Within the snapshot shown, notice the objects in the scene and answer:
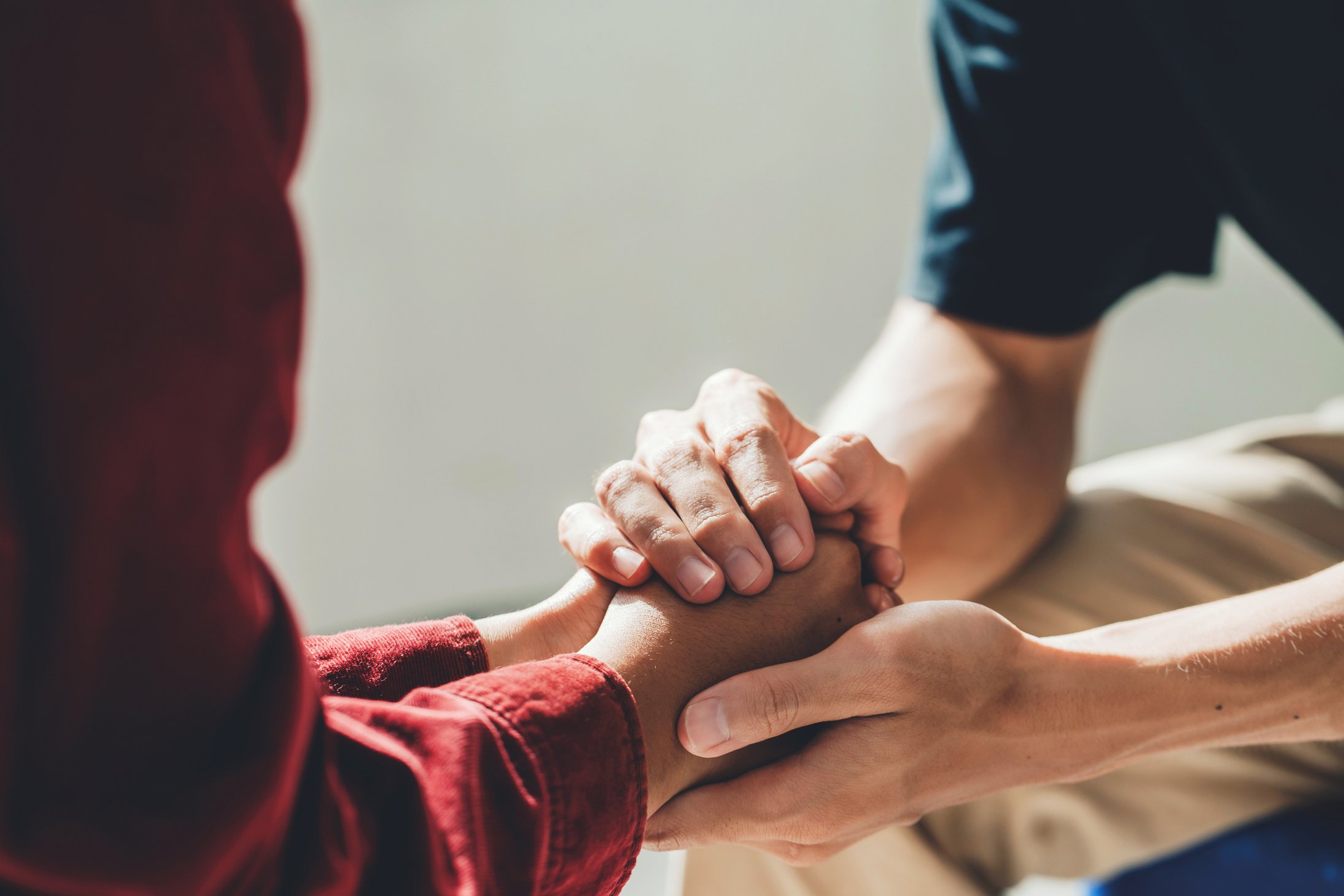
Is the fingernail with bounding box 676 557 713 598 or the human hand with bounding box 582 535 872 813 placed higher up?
the fingernail with bounding box 676 557 713 598

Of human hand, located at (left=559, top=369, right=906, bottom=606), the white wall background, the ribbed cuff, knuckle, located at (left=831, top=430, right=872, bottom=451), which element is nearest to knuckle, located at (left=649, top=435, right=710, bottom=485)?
human hand, located at (left=559, top=369, right=906, bottom=606)

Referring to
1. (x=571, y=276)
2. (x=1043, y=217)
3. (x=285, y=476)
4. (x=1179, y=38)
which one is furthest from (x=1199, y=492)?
(x=285, y=476)

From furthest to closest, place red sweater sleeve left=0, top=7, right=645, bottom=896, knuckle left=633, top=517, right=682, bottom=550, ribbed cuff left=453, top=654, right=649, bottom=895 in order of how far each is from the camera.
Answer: knuckle left=633, top=517, right=682, bottom=550 → ribbed cuff left=453, top=654, right=649, bottom=895 → red sweater sleeve left=0, top=7, right=645, bottom=896

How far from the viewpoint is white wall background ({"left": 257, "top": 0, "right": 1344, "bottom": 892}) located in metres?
1.62

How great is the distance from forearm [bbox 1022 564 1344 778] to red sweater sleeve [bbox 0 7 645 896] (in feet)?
1.53

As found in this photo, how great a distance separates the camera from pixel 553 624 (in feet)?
2.40

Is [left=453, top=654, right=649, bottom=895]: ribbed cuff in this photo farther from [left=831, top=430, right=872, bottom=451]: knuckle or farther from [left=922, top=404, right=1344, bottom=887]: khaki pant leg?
[left=922, top=404, right=1344, bottom=887]: khaki pant leg

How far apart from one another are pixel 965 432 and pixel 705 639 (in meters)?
0.42

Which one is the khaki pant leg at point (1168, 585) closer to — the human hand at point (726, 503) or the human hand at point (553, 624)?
the human hand at point (726, 503)

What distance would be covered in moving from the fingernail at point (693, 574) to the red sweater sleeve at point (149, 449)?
32 centimetres

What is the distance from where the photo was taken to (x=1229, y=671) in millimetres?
659

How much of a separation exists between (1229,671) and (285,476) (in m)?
1.49

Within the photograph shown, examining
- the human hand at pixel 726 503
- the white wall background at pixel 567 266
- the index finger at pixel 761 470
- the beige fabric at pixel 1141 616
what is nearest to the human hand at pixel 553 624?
the human hand at pixel 726 503

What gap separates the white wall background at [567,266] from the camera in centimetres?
162
